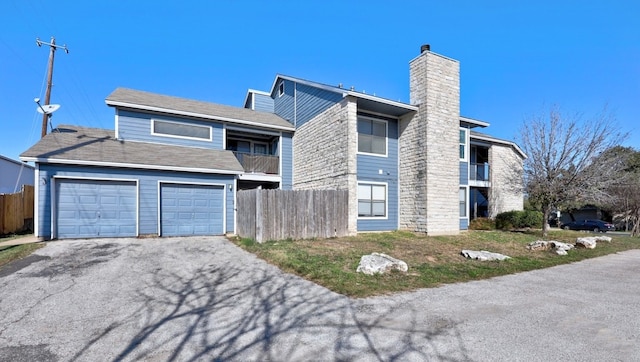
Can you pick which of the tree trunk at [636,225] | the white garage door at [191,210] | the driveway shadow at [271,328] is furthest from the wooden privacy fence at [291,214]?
the tree trunk at [636,225]

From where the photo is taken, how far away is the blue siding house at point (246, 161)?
11.5 m

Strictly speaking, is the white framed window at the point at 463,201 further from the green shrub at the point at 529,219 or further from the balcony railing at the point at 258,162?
the balcony railing at the point at 258,162

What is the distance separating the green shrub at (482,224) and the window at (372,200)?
8736 mm

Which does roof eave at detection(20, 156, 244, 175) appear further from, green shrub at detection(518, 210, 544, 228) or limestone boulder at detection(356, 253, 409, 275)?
green shrub at detection(518, 210, 544, 228)

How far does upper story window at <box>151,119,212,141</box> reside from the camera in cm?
1479

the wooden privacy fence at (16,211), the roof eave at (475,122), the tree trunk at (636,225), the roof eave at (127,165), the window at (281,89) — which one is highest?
the window at (281,89)

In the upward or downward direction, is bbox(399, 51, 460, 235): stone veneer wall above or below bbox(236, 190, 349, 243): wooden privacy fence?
above

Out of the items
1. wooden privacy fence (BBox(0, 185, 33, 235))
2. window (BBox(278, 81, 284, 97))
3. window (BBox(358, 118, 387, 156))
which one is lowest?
wooden privacy fence (BBox(0, 185, 33, 235))

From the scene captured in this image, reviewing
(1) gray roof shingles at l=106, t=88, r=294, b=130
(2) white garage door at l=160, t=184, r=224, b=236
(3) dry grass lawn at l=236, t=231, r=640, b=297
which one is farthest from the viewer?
(1) gray roof shingles at l=106, t=88, r=294, b=130

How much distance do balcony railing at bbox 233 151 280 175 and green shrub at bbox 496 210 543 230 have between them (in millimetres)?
14845

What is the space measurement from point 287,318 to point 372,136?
11.5 m

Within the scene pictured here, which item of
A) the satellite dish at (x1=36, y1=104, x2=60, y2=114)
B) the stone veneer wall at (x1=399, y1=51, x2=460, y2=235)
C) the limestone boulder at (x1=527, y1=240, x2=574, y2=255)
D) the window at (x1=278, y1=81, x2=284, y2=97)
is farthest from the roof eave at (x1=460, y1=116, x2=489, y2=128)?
the satellite dish at (x1=36, y1=104, x2=60, y2=114)

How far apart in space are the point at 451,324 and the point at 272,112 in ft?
61.7

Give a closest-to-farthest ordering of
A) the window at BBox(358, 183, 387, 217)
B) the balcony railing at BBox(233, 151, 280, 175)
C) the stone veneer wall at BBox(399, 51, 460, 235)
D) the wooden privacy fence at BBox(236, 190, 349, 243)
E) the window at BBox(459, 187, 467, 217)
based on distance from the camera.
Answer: the wooden privacy fence at BBox(236, 190, 349, 243) → the stone veneer wall at BBox(399, 51, 460, 235) → the window at BBox(358, 183, 387, 217) → the balcony railing at BBox(233, 151, 280, 175) → the window at BBox(459, 187, 467, 217)
